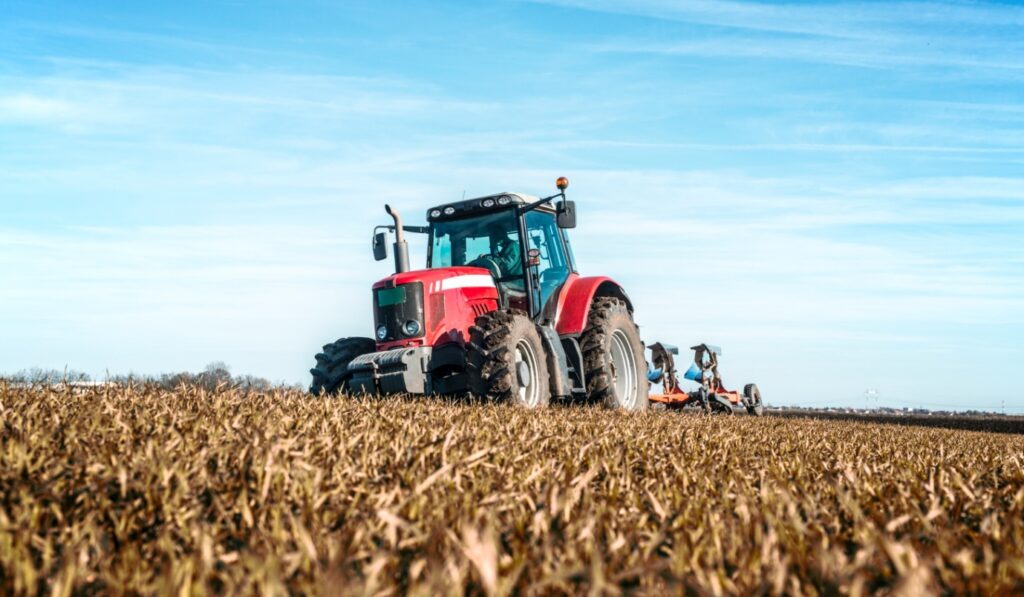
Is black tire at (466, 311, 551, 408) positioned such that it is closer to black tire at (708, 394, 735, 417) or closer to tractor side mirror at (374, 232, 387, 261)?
tractor side mirror at (374, 232, 387, 261)

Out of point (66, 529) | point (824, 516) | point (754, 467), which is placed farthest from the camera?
point (754, 467)

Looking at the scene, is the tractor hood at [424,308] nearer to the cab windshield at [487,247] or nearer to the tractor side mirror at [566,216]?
the cab windshield at [487,247]

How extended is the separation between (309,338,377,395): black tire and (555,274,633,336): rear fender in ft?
6.90

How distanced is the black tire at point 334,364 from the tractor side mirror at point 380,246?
2.94 feet

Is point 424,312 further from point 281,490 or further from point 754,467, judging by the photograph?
point 281,490

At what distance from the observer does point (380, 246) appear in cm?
929

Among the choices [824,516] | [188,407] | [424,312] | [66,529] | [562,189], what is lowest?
[824,516]

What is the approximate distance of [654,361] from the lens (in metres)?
15.8

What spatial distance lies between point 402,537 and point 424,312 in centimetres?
617

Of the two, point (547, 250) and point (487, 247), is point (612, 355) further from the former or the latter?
point (487, 247)

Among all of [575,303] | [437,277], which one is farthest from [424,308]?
[575,303]

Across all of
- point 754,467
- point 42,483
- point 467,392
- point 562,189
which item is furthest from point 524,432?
point 562,189

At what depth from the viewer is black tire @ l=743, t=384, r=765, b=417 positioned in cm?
1769

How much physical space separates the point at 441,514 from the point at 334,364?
21.3 feet
